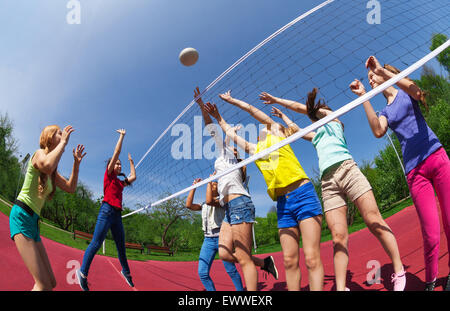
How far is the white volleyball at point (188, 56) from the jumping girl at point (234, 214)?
8.16 ft

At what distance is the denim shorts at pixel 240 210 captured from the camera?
2.67 meters

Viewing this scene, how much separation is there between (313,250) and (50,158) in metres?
2.47

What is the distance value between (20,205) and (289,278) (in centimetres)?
252

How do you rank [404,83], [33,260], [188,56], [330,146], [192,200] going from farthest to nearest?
[188,56] < [192,200] < [330,146] < [404,83] < [33,260]

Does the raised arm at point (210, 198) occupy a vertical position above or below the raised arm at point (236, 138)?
below

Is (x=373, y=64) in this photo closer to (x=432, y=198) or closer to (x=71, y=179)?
(x=432, y=198)

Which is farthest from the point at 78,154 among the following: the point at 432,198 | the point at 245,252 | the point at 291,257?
the point at 432,198

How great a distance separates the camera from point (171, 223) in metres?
22.1

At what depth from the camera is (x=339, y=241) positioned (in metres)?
2.36

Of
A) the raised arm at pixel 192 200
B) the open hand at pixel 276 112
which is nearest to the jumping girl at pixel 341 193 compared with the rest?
the open hand at pixel 276 112

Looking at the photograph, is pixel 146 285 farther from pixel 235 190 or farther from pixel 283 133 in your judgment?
pixel 283 133

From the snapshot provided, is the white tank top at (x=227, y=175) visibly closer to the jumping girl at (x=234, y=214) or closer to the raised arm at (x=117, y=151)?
the jumping girl at (x=234, y=214)

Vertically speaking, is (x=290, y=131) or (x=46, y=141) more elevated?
(x=290, y=131)
